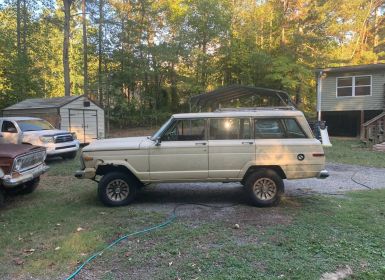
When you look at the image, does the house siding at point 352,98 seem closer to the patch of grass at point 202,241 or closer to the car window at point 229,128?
the patch of grass at point 202,241

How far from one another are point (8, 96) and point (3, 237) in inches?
837

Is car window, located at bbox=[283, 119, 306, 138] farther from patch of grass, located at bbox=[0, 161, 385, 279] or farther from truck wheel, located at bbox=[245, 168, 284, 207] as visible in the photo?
patch of grass, located at bbox=[0, 161, 385, 279]

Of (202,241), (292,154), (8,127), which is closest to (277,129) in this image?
(292,154)

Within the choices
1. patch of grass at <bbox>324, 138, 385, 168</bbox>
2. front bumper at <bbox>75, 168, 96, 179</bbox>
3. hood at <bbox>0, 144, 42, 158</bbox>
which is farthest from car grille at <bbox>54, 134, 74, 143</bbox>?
patch of grass at <bbox>324, 138, 385, 168</bbox>

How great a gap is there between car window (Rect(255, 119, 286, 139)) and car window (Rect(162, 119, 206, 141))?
99 centimetres

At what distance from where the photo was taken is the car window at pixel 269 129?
6216mm

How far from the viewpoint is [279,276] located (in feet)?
11.5

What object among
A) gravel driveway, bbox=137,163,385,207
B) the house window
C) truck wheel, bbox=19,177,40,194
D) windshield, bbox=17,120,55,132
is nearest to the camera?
gravel driveway, bbox=137,163,385,207

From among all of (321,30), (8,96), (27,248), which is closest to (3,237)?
(27,248)

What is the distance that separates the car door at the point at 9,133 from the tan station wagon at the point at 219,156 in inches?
260

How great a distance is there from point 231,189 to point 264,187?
152cm

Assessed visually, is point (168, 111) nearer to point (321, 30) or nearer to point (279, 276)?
point (321, 30)

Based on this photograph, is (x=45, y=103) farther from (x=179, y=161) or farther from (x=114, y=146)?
(x=179, y=161)

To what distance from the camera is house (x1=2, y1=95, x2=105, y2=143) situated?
16.0m
